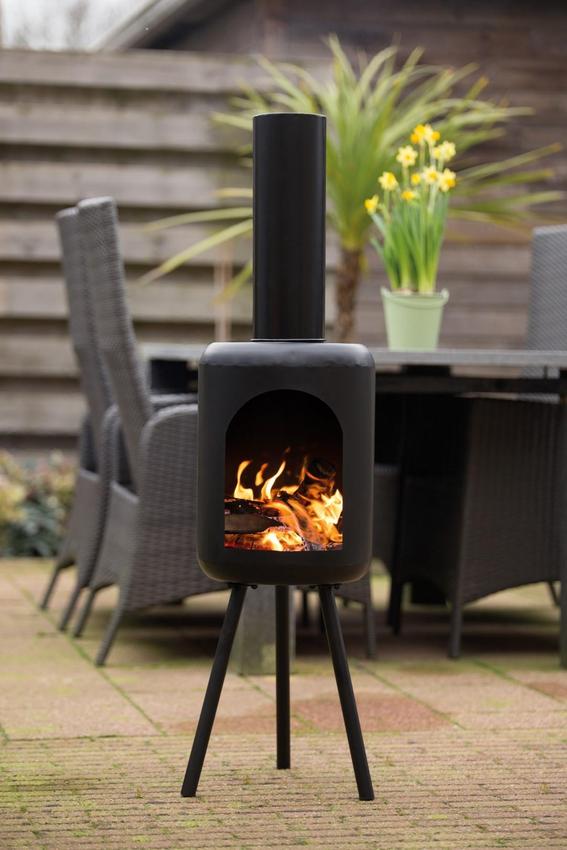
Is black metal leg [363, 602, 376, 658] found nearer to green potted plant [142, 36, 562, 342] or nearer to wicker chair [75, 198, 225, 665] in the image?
wicker chair [75, 198, 225, 665]

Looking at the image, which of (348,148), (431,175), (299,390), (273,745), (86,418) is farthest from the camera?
(348,148)

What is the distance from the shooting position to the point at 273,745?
2945 millimetres

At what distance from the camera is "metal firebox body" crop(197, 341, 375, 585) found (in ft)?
8.10

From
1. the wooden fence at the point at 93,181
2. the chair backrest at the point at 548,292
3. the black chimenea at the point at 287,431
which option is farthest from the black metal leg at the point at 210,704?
the wooden fence at the point at 93,181

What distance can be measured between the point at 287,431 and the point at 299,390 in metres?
0.13

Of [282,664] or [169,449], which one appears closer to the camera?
[282,664]

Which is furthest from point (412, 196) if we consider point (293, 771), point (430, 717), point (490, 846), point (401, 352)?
point (490, 846)

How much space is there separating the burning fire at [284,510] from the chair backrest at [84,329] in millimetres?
1668

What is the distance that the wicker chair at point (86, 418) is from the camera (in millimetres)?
4211

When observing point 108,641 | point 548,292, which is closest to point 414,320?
point 548,292

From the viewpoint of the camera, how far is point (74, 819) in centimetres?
241

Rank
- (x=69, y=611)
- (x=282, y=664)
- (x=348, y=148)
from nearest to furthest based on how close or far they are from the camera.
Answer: (x=282, y=664) → (x=69, y=611) → (x=348, y=148)

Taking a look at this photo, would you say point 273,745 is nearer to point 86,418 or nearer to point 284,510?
point 284,510

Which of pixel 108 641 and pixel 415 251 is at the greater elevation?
pixel 415 251
